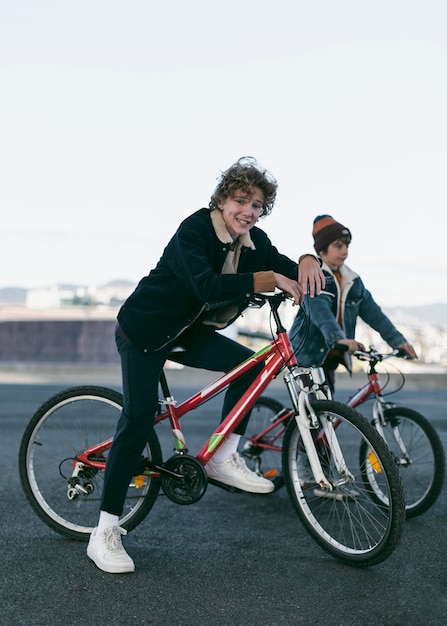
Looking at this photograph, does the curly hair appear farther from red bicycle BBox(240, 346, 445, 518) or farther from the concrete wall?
the concrete wall

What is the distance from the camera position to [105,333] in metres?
95.6

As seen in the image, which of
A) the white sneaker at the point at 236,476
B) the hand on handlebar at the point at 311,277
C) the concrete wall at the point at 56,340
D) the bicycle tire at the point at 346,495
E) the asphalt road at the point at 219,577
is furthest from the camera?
the concrete wall at the point at 56,340

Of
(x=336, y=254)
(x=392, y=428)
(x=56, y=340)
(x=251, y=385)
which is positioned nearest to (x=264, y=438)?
(x=392, y=428)

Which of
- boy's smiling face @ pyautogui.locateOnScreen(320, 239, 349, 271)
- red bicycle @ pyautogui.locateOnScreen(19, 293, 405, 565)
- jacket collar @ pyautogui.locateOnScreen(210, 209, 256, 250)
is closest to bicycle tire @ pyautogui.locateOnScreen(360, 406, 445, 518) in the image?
red bicycle @ pyautogui.locateOnScreen(19, 293, 405, 565)

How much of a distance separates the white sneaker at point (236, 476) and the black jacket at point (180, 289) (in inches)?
28.5

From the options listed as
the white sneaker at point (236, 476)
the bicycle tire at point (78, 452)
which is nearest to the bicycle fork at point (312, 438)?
the white sneaker at point (236, 476)

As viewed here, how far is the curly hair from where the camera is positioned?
3824 millimetres

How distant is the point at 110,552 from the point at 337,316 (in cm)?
221

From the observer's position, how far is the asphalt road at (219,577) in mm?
3107

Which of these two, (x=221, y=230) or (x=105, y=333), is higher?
(x=221, y=230)

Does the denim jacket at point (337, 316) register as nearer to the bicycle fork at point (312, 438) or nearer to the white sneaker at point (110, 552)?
the bicycle fork at point (312, 438)

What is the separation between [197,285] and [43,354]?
94587mm

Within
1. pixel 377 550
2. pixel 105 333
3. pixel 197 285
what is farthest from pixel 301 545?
pixel 105 333

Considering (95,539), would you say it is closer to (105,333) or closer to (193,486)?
(193,486)
